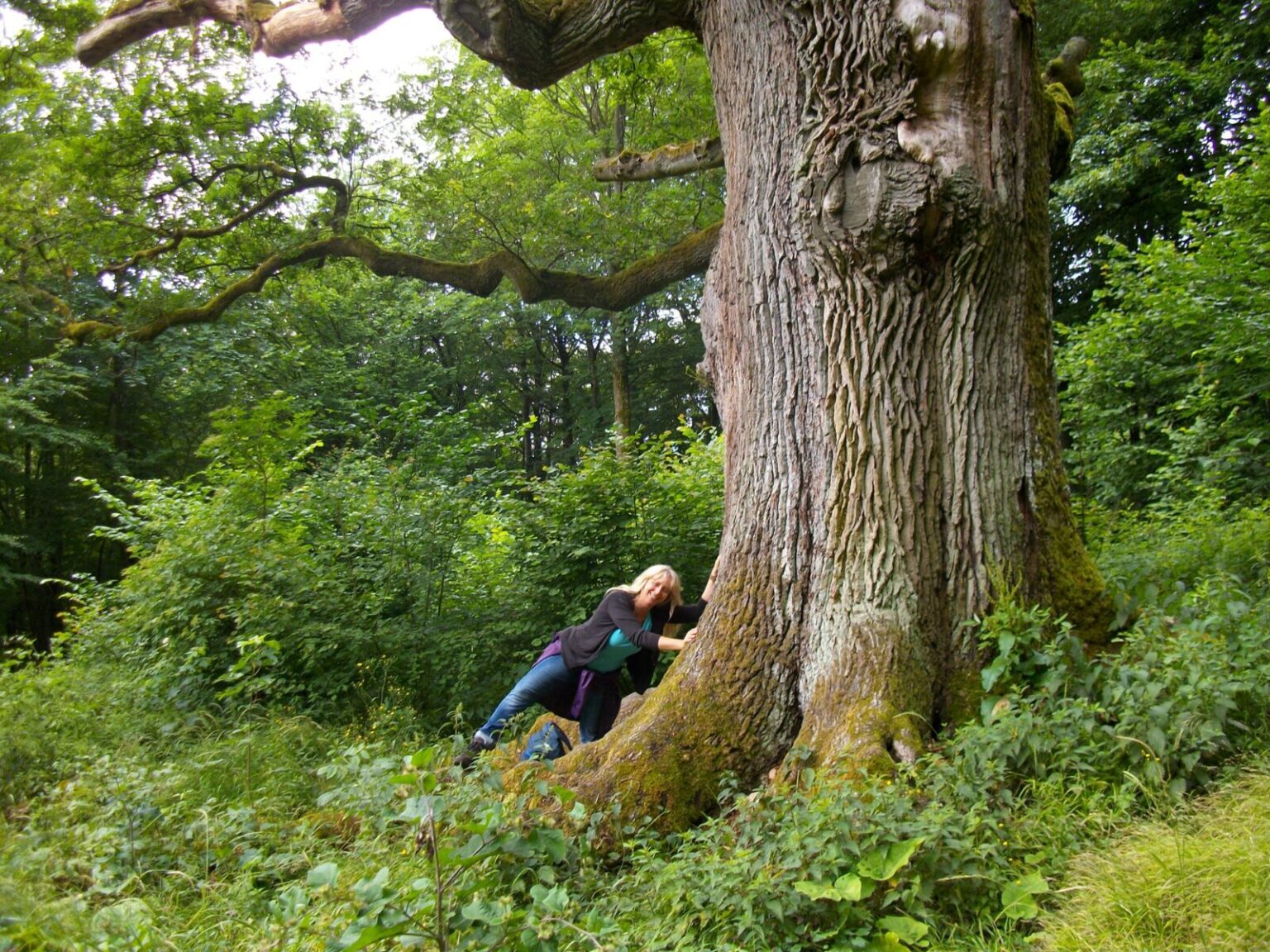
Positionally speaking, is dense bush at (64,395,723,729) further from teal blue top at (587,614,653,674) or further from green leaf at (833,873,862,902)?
green leaf at (833,873,862,902)

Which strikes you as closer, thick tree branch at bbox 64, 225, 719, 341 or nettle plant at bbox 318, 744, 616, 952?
nettle plant at bbox 318, 744, 616, 952

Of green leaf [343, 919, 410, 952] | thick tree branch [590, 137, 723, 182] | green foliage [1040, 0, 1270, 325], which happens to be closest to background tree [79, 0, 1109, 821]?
green leaf [343, 919, 410, 952]

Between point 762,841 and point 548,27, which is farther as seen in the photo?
point 548,27

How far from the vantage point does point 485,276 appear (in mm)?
9672

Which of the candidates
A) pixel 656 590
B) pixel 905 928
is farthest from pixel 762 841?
→ pixel 656 590

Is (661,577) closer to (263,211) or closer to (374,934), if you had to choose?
(374,934)

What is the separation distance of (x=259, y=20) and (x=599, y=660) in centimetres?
589

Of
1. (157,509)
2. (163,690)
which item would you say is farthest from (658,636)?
(157,509)

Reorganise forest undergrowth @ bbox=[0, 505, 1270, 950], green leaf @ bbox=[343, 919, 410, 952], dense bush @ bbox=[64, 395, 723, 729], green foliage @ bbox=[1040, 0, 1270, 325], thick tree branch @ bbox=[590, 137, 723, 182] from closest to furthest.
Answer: green leaf @ bbox=[343, 919, 410, 952] → forest undergrowth @ bbox=[0, 505, 1270, 950] → dense bush @ bbox=[64, 395, 723, 729] → thick tree branch @ bbox=[590, 137, 723, 182] → green foliage @ bbox=[1040, 0, 1270, 325]

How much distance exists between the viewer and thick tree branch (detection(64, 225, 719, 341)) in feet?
27.1

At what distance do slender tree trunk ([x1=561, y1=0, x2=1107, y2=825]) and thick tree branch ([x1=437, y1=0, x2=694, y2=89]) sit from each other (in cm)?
149

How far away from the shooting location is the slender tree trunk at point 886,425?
4.25m

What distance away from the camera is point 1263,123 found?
8.97m

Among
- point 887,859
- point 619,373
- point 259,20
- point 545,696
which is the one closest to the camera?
point 887,859
